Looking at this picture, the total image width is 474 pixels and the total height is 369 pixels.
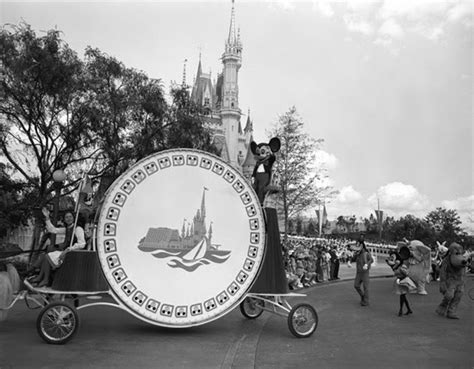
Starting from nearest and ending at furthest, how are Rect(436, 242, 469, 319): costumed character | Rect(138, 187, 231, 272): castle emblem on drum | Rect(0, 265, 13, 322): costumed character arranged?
Rect(0, 265, 13, 322): costumed character, Rect(138, 187, 231, 272): castle emblem on drum, Rect(436, 242, 469, 319): costumed character

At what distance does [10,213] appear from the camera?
549 inches

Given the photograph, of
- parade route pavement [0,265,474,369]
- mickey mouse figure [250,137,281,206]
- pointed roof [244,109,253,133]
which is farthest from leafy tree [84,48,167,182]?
pointed roof [244,109,253,133]

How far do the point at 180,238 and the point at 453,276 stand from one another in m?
6.45

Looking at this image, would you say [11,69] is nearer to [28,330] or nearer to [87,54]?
[87,54]

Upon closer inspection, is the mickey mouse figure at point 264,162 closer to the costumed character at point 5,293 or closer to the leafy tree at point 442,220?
the costumed character at point 5,293

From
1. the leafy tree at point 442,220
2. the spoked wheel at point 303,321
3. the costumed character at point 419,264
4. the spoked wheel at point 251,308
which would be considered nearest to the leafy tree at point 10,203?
the spoked wheel at point 251,308

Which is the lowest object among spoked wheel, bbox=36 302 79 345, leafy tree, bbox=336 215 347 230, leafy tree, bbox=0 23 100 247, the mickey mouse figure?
spoked wheel, bbox=36 302 79 345

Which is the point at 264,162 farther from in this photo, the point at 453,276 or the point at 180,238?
the point at 453,276

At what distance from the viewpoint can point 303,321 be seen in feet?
24.2

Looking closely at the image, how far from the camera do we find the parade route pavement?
227 inches

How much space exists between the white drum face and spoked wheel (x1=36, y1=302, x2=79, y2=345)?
0.74 meters

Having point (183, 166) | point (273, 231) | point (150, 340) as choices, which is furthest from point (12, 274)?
point (273, 231)

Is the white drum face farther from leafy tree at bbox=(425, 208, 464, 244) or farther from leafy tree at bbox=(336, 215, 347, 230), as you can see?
leafy tree at bbox=(336, 215, 347, 230)

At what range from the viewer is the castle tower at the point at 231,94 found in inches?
3506
